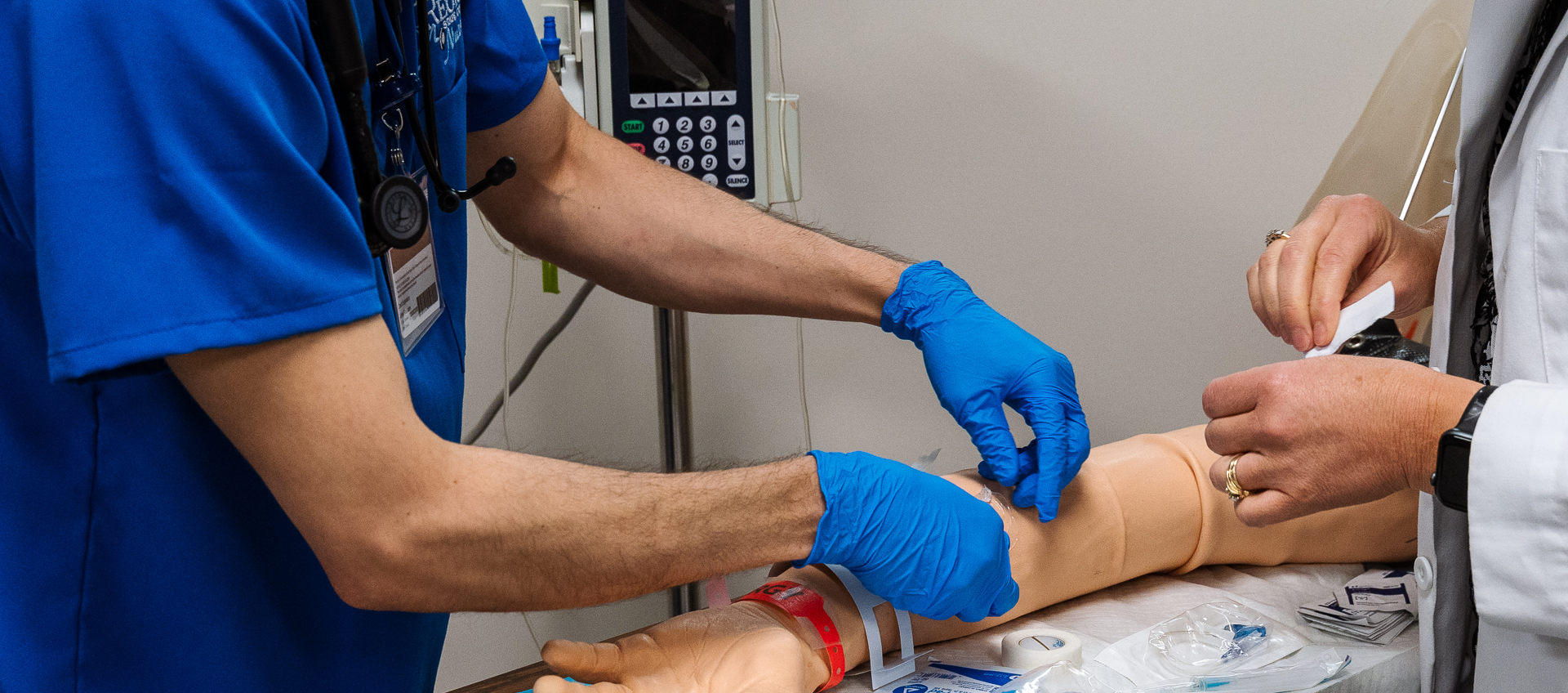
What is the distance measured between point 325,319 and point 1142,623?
103 cm

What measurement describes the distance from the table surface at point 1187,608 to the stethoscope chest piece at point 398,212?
0.66 metres

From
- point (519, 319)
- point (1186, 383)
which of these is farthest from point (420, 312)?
point (1186, 383)

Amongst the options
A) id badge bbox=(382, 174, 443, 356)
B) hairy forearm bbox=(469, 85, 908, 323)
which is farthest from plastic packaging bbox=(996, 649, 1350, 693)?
id badge bbox=(382, 174, 443, 356)

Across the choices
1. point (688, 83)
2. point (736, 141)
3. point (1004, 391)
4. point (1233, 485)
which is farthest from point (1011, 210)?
point (1233, 485)

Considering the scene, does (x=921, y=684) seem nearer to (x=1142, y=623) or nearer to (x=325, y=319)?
(x=1142, y=623)

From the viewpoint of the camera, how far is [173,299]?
628 millimetres

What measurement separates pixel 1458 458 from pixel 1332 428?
10 cm

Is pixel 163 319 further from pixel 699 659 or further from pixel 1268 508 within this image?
pixel 1268 508

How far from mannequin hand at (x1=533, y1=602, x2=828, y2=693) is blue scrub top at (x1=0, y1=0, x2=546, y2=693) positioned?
177 mm

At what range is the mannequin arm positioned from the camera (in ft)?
3.36

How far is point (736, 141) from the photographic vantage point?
5.98 feet

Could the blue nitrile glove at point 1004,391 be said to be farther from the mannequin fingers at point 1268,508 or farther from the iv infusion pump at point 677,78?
the iv infusion pump at point 677,78

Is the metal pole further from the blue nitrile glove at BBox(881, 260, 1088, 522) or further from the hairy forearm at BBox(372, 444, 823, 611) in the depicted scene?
the hairy forearm at BBox(372, 444, 823, 611)

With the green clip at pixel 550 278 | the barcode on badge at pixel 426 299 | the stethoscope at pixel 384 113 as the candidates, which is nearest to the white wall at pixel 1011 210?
the green clip at pixel 550 278
